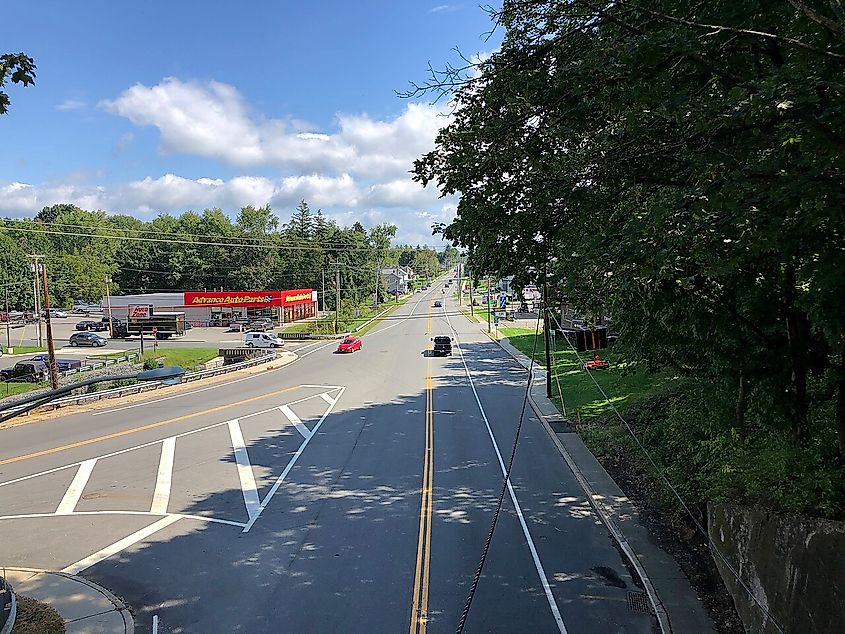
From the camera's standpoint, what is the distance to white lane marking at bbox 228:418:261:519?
48.5 ft

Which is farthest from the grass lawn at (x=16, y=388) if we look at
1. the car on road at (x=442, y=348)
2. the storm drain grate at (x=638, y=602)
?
the storm drain grate at (x=638, y=602)

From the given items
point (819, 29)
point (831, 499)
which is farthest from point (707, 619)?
point (819, 29)

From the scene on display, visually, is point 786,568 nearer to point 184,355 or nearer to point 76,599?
point 76,599

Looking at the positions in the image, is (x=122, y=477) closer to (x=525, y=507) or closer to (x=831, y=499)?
(x=525, y=507)

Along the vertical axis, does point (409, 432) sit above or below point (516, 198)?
below

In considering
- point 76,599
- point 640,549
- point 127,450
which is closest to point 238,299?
point 127,450

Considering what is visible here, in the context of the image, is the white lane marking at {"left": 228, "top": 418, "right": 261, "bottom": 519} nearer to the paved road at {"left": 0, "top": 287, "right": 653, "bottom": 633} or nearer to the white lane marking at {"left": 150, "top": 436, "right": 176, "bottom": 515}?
the paved road at {"left": 0, "top": 287, "right": 653, "bottom": 633}

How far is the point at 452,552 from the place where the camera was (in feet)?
38.3

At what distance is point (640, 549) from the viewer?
455 inches

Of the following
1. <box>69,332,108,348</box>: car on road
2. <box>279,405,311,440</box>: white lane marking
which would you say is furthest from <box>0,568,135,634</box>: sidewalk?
<box>69,332,108,348</box>: car on road

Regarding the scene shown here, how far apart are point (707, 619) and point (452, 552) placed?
176 inches

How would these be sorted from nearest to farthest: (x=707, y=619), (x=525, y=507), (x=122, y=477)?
(x=707, y=619)
(x=525, y=507)
(x=122, y=477)

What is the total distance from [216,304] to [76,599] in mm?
67165

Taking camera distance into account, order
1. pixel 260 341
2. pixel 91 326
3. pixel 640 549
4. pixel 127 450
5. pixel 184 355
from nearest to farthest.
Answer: pixel 640 549
pixel 127 450
pixel 184 355
pixel 260 341
pixel 91 326
